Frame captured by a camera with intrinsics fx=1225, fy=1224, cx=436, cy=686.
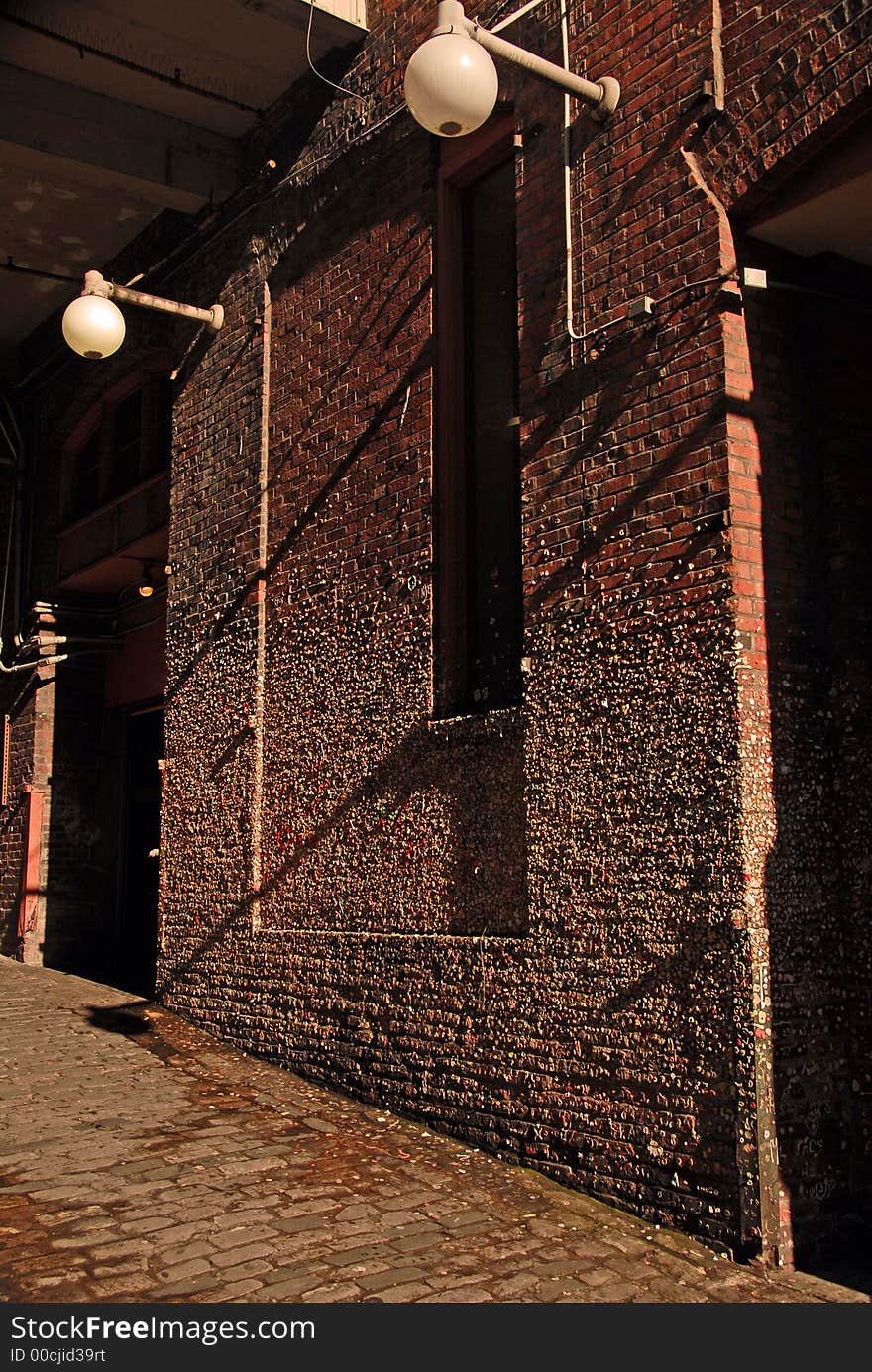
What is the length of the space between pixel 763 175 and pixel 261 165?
4.84m

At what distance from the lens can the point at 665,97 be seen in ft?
17.9

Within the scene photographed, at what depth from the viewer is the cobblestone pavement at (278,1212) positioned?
432 centimetres

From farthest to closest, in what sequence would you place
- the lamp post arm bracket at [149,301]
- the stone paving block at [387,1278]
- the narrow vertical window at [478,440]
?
the lamp post arm bracket at [149,301], the narrow vertical window at [478,440], the stone paving block at [387,1278]

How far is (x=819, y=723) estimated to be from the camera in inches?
199

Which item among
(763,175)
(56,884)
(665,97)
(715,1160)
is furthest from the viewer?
(56,884)

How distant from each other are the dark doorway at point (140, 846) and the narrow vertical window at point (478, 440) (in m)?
5.53

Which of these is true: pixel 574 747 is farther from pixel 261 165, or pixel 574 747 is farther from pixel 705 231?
pixel 261 165

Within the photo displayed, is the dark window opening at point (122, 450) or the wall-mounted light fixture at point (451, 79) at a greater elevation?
Answer: the dark window opening at point (122, 450)

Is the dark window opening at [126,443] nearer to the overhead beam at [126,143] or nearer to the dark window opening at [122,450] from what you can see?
the dark window opening at [122,450]

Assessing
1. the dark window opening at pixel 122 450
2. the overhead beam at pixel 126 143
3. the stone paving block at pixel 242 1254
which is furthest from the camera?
the dark window opening at pixel 122 450

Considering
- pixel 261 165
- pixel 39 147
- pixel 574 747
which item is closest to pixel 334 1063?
pixel 574 747

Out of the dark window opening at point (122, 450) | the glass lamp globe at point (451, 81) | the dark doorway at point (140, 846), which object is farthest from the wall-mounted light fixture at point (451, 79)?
the dark doorway at point (140, 846)

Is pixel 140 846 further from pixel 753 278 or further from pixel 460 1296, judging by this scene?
pixel 753 278

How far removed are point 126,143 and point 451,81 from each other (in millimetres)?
5435
